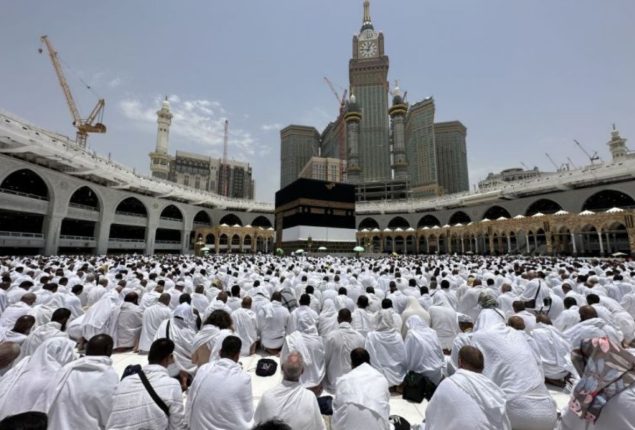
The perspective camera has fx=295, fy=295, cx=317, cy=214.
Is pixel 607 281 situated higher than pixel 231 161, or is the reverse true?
pixel 231 161

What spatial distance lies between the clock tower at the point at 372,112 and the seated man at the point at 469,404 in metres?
84.0

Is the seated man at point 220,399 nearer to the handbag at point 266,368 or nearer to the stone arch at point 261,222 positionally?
the handbag at point 266,368

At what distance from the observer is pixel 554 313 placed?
6078 mm

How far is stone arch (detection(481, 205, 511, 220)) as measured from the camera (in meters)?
36.0

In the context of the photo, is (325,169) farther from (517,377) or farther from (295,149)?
(517,377)

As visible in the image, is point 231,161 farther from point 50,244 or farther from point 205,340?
point 205,340

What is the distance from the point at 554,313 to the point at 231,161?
110793mm

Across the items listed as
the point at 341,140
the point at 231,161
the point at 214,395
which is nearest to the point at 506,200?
the point at 214,395

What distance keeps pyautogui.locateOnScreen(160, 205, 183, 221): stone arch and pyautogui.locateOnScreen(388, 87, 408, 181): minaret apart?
6384 cm

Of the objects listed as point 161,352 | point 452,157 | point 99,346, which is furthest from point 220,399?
point 452,157

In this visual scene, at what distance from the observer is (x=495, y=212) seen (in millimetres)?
37344

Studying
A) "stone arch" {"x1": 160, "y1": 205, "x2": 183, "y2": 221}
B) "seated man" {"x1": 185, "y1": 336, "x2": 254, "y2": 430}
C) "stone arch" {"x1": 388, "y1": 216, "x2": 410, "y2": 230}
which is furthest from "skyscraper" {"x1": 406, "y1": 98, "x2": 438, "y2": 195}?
"seated man" {"x1": 185, "y1": 336, "x2": 254, "y2": 430}

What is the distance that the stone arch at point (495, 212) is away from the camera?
36.0m

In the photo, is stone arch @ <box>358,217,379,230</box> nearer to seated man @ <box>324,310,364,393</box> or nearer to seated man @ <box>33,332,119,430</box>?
seated man @ <box>324,310,364,393</box>
